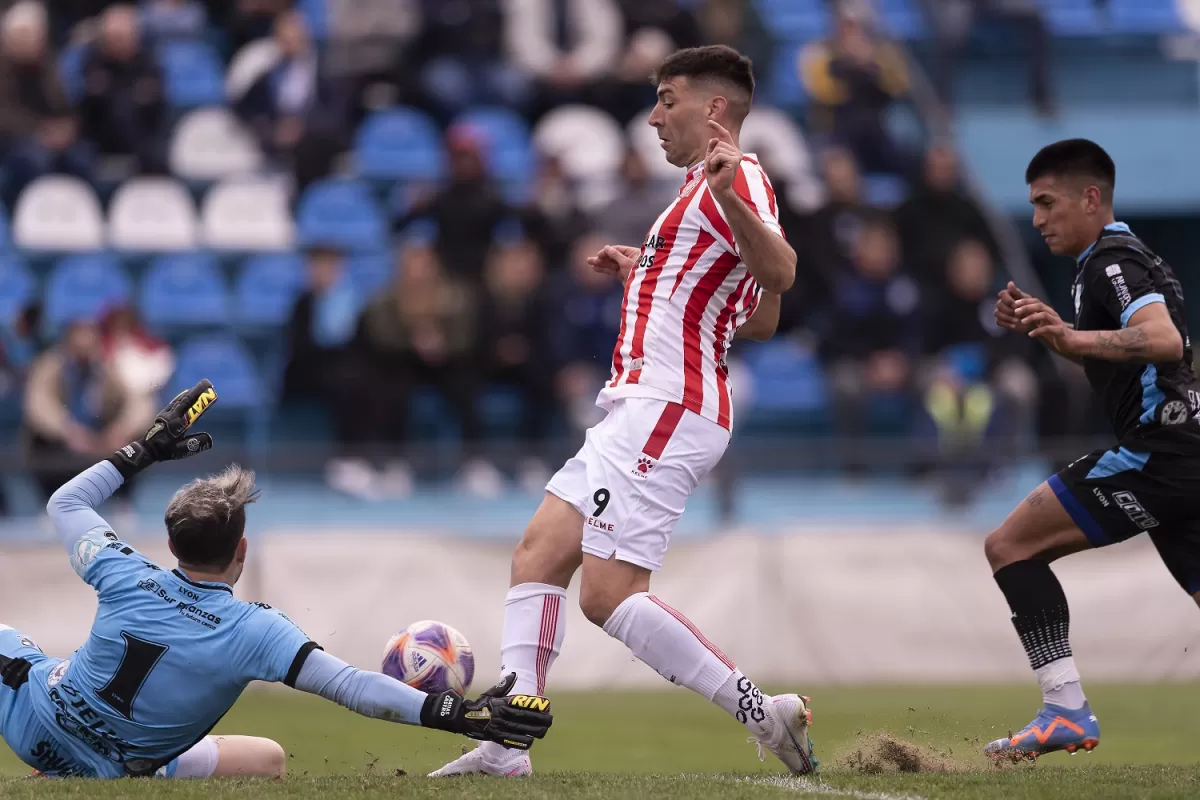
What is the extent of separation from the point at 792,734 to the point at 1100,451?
1803 millimetres

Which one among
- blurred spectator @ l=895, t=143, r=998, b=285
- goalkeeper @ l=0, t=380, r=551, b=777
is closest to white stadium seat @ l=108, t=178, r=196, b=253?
blurred spectator @ l=895, t=143, r=998, b=285

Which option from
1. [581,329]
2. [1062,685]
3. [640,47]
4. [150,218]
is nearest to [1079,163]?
[1062,685]

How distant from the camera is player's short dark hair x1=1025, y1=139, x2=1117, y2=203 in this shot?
21.3 feet

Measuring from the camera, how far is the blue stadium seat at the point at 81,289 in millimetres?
14797

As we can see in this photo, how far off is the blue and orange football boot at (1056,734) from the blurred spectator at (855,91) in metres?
11.3

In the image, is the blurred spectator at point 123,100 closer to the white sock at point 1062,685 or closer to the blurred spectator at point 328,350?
the blurred spectator at point 328,350

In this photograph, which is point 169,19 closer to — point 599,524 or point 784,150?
point 784,150

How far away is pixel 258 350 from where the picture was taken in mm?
15203

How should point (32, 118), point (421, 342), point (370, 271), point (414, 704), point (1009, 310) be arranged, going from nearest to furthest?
1. point (414, 704)
2. point (1009, 310)
3. point (421, 342)
4. point (370, 271)
5. point (32, 118)

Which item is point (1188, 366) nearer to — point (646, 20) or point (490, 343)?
point (490, 343)

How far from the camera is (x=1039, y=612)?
645 cm

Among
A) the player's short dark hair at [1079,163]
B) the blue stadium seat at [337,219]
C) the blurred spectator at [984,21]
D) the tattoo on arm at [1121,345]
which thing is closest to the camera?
the tattoo on arm at [1121,345]

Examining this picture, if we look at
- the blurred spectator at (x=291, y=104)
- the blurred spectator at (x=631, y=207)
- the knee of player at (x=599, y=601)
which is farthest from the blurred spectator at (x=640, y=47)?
the knee of player at (x=599, y=601)

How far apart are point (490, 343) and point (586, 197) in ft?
8.06
